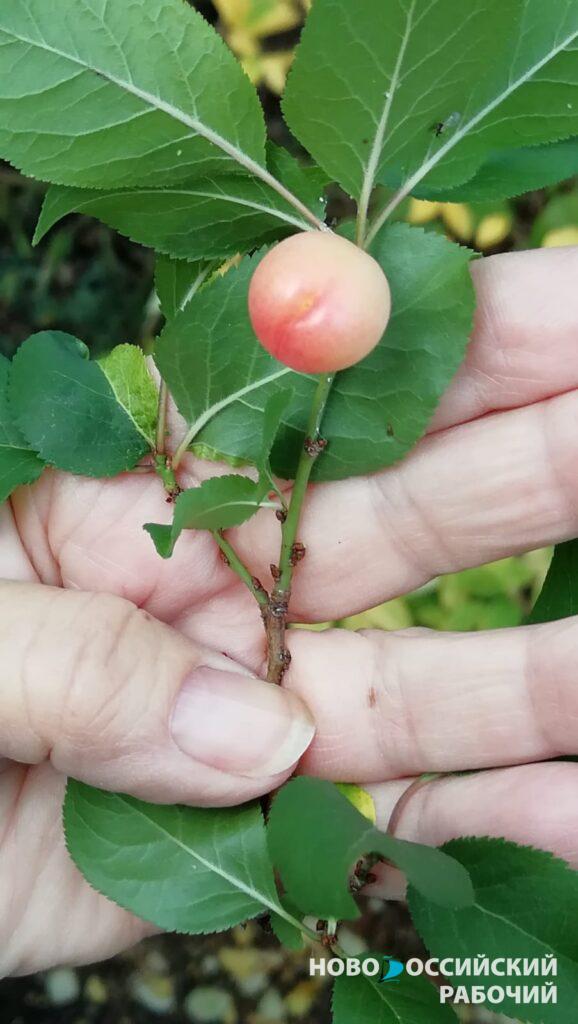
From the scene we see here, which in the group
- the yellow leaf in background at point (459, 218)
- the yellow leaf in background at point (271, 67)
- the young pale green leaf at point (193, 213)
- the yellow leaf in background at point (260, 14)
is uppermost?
the yellow leaf in background at point (260, 14)

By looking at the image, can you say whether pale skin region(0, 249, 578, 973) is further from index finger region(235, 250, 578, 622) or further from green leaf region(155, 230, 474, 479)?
green leaf region(155, 230, 474, 479)

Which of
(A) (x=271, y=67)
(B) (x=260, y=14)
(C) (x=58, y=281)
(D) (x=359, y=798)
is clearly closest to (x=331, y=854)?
(D) (x=359, y=798)

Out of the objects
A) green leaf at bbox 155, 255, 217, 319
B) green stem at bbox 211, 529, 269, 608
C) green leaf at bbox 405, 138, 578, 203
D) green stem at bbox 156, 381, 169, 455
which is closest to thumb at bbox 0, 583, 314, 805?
green stem at bbox 211, 529, 269, 608

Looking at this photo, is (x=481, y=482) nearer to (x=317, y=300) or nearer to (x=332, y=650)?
(x=332, y=650)

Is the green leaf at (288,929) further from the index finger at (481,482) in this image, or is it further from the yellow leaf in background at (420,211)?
the yellow leaf in background at (420,211)

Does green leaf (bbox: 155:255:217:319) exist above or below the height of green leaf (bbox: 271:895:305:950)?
above

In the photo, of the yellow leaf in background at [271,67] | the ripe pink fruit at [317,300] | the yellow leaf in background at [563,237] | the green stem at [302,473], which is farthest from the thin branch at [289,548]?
the yellow leaf in background at [271,67]

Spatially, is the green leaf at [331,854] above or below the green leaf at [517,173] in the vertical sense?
below
